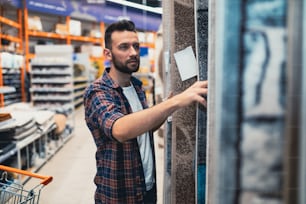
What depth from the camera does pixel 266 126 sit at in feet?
1.50

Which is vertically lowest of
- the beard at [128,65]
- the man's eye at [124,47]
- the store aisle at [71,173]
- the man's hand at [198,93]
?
the store aisle at [71,173]

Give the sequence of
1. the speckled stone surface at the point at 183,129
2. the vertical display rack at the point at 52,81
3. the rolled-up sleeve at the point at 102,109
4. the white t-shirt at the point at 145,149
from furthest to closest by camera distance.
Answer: the vertical display rack at the point at 52,81 < the white t-shirt at the point at 145,149 < the rolled-up sleeve at the point at 102,109 < the speckled stone surface at the point at 183,129

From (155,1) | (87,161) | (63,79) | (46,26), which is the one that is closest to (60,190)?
(87,161)

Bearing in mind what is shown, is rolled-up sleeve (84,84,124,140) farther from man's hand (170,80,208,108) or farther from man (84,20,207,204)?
man's hand (170,80,208,108)

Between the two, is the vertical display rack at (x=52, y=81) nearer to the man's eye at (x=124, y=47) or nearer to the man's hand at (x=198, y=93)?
the man's eye at (x=124, y=47)

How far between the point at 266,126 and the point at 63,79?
8.03 m

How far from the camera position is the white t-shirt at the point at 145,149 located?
1.66m

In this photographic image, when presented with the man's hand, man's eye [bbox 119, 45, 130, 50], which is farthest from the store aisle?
the man's hand

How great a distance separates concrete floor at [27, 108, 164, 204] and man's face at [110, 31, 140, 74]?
2240mm

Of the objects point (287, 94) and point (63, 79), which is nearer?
point (287, 94)

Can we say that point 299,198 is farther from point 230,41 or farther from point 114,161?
point 114,161

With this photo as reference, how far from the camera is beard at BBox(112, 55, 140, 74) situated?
1.58m

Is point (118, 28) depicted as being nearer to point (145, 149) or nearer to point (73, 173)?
point (145, 149)

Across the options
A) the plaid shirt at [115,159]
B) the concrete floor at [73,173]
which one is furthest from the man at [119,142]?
the concrete floor at [73,173]
